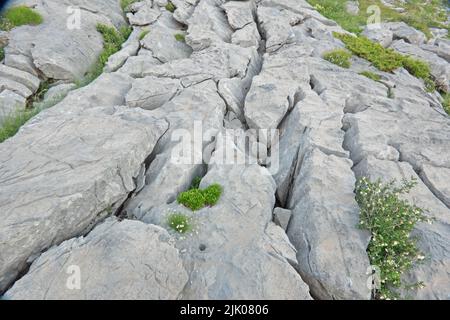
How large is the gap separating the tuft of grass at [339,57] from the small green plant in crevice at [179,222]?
1559cm

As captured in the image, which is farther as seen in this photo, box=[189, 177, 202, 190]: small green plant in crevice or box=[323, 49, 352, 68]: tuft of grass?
box=[323, 49, 352, 68]: tuft of grass

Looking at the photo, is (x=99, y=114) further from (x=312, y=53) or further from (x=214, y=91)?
(x=312, y=53)

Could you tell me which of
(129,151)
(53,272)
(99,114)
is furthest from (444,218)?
(99,114)

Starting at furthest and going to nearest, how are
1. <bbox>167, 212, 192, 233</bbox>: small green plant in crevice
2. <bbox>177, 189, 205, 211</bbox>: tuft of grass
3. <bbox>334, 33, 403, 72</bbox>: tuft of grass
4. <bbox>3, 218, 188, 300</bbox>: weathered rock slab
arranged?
<bbox>334, 33, 403, 72</bbox>: tuft of grass → <bbox>177, 189, 205, 211</bbox>: tuft of grass → <bbox>167, 212, 192, 233</bbox>: small green plant in crevice → <bbox>3, 218, 188, 300</bbox>: weathered rock slab

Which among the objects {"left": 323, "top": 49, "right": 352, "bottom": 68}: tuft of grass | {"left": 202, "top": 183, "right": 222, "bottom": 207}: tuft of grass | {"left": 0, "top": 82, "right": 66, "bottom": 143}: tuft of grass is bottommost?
{"left": 323, "top": 49, "right": 352, "bottom": 68}: tuft of grass

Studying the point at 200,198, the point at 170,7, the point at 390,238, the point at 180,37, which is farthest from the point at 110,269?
the point at 170,7

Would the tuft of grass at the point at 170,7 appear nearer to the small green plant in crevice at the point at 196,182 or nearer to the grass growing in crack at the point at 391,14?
the grass growing in crack at the point at 391,14

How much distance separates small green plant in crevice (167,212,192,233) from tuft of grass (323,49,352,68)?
15592 mm

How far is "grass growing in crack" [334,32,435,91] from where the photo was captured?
1942 centimetres

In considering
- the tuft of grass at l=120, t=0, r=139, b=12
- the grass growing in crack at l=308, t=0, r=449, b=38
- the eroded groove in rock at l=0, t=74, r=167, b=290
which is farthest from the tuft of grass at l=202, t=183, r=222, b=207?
the grass growing in crack at l=308, t=0, r=449, b=38

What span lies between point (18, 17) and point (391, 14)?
40892 mm

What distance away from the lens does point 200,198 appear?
920 centimetres

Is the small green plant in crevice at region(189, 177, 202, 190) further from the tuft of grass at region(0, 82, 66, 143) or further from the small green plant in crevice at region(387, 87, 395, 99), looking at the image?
the small green plant in crevice at region(387, 87, 395, 99)

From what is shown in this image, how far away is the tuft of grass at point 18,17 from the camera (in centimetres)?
1851
